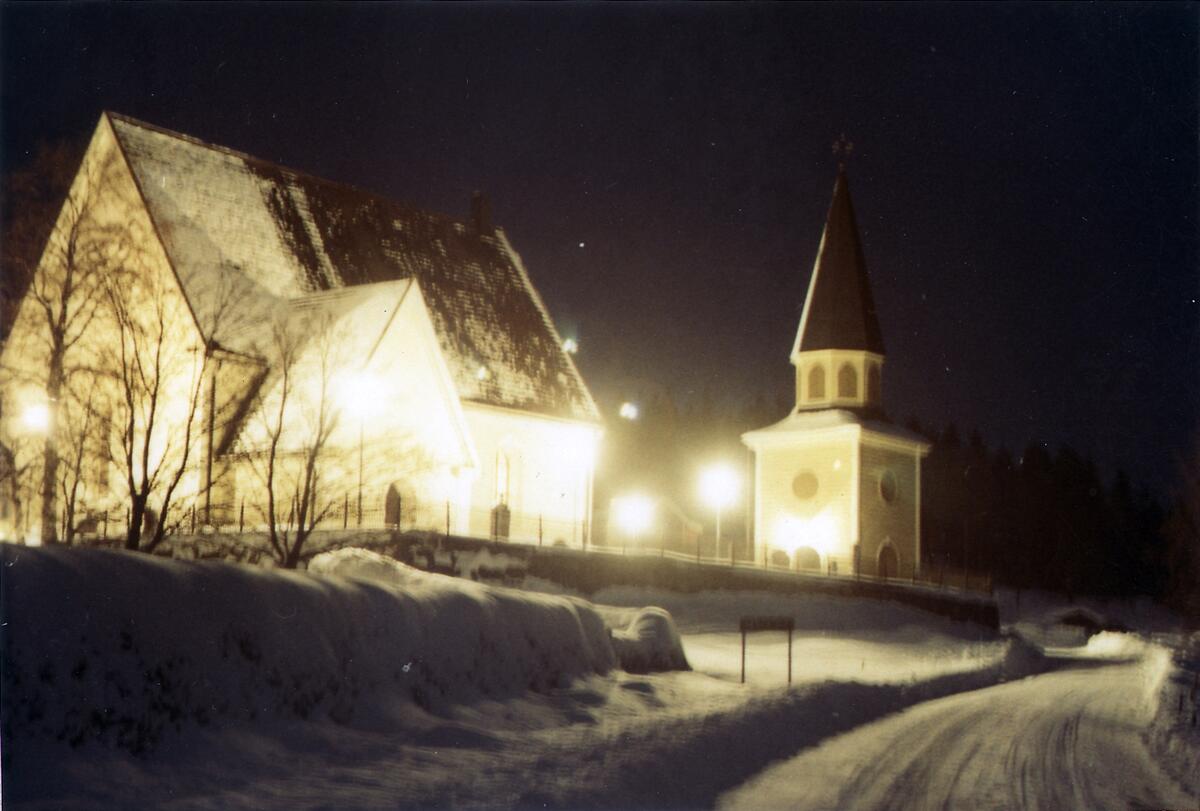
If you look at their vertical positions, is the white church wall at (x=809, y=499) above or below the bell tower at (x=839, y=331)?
below

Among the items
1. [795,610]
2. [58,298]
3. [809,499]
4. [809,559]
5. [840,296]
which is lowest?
[795,610]

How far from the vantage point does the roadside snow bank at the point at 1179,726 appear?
49.4 feet

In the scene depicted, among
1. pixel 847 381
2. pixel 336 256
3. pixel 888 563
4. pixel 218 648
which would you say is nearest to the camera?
pixel 218 648

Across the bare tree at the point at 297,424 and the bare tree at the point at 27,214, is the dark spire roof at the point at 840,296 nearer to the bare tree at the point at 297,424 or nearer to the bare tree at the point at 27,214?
the bare tree at the point at 297,424

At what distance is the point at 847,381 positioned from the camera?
2087 inches

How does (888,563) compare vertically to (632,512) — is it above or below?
below

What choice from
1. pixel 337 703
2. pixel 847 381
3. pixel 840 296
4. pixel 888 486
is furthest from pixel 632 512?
pixel 337 703

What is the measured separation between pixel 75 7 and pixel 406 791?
A: 32.4 ft

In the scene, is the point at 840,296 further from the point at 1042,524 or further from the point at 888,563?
the point at 1042,524

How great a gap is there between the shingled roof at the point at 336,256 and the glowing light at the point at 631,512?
37.0 ft

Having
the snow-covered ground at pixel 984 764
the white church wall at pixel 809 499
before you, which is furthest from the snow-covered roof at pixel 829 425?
the snow-covered ground at pixel 984 764

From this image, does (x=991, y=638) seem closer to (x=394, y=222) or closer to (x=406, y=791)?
(x=394, y=222)

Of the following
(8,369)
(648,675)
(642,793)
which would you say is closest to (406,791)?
(642,793)

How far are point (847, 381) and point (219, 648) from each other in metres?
43.7
